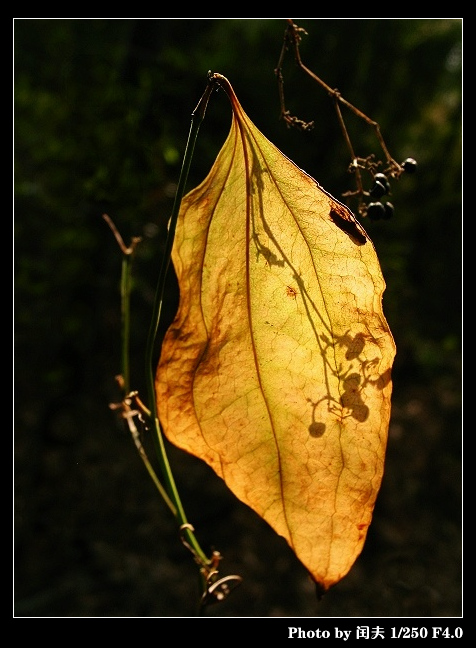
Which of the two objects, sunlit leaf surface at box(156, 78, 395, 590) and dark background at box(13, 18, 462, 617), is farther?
dark background at box(13, 18, 462, 617)

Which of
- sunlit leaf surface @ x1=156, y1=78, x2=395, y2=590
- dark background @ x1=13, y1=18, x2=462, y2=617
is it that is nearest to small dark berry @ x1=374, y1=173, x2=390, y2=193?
sunlit leaf surface @ x1=156, y1=78, x2=395, y2=590

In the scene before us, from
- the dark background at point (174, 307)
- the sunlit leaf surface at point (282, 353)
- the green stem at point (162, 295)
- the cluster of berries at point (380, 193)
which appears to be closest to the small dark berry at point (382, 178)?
the cluster of berries at point (380, 193)

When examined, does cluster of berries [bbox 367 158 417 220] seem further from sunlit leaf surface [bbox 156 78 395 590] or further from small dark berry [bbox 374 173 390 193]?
sunlit leaf surface [bbox 156 78 395 590]

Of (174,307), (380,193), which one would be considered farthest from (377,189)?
(174,307)

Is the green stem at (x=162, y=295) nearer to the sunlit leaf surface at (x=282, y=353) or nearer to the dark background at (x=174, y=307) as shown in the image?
the sunlit leaf surface at (x=282, y=353)
